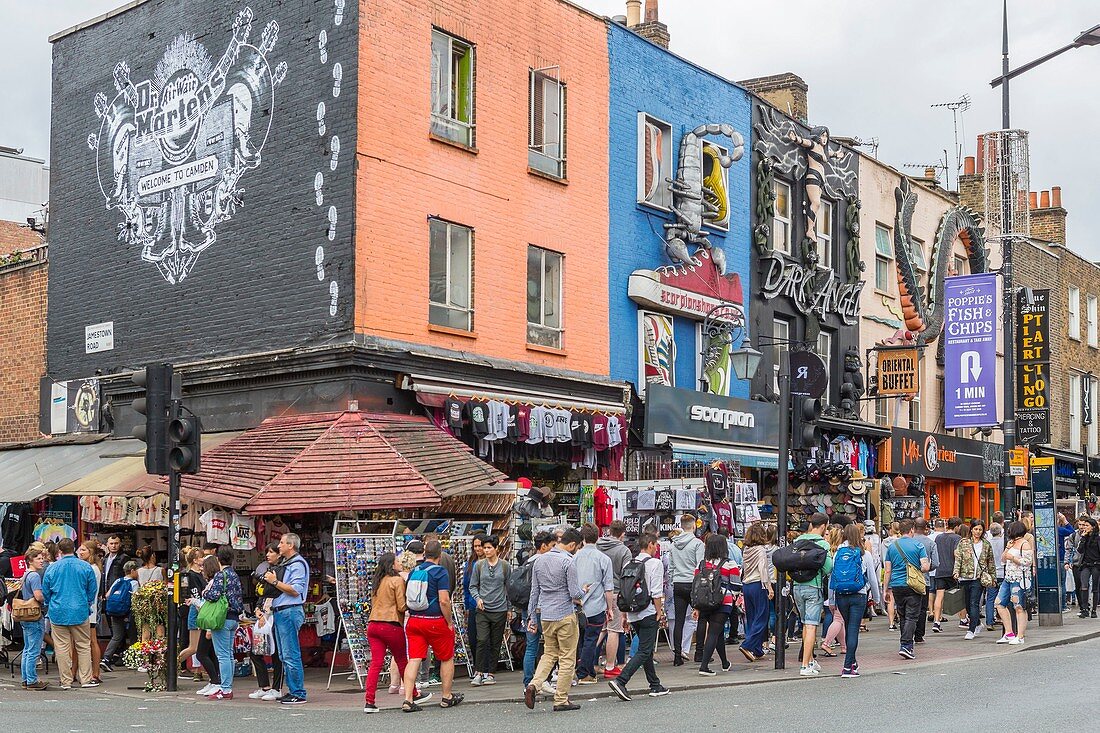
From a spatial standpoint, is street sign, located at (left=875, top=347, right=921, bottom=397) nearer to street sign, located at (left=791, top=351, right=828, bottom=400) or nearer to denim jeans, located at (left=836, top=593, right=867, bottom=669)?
street sign, located at (left=791, top=351, right=828, bottom=400)

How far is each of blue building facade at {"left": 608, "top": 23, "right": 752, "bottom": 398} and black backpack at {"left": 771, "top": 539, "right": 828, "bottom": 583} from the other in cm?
775

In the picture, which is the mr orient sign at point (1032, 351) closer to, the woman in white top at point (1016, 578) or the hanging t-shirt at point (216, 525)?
the woman in white top at point (1016, 578)

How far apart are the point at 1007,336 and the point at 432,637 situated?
47.0ft

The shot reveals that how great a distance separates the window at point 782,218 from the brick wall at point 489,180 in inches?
245

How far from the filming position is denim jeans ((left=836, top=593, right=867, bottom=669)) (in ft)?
50.3

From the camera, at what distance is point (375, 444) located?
1714cm

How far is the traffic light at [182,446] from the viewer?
48.4ft

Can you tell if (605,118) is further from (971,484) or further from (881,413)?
(971,484)

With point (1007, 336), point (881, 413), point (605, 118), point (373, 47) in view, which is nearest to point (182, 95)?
point (373, 47)

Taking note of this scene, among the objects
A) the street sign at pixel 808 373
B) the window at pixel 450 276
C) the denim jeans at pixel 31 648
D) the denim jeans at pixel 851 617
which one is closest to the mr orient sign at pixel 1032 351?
the street sign at pixel 808 373

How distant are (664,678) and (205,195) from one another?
10252mm

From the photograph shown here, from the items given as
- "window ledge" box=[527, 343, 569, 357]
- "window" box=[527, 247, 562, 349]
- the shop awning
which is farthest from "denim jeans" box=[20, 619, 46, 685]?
the shop awning

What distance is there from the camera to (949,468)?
33562mm

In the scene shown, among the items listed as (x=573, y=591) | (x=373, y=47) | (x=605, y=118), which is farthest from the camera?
(x=605, y=118)
